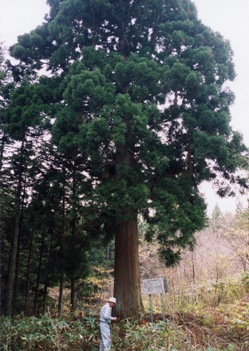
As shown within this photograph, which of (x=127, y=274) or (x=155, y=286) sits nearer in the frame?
(x=155, y=286)

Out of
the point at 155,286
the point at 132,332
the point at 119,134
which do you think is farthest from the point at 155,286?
the point at 119,134

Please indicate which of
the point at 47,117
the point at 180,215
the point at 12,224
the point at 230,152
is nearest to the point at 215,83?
the point at 230,152

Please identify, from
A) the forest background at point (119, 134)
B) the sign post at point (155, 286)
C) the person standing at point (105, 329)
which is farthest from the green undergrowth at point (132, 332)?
the forest background at point (119, 134)

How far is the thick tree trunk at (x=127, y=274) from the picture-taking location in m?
7.57

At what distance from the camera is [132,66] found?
7.65m

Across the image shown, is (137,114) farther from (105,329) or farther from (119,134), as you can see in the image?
(105,329)

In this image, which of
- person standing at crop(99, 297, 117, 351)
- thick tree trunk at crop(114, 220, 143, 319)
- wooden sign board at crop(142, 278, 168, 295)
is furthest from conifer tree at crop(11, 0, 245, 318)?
person standing at crop(99, 297, 117, 351)

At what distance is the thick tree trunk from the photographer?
24.8 feet

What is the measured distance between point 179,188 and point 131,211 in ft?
4.24

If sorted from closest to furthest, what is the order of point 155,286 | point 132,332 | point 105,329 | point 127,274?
point 132,332 → point 105,329 → point 155,286 → point 127,274

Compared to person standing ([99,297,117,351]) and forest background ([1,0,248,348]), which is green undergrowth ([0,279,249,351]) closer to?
person standing ([99,297,117,351])

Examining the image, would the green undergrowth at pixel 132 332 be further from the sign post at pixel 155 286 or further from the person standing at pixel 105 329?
the sign post at pixel 155 286

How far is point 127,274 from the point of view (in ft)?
25.5

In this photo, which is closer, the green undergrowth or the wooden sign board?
the green undergrowth
